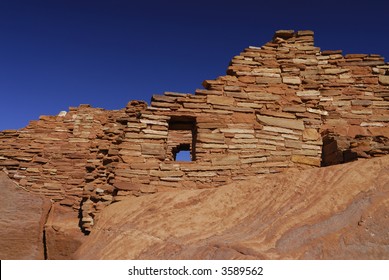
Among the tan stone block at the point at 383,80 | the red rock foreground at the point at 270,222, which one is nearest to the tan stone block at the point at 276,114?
the tan stone block at the point at 383,80

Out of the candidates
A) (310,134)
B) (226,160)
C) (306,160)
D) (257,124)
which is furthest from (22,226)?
(310,134)

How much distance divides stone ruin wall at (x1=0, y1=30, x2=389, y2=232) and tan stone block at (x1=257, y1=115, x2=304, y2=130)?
0.07ft

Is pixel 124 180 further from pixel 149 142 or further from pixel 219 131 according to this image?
pixel 219 131

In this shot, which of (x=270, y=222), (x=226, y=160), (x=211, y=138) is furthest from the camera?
(x=211, y=138)

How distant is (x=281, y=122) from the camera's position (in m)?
6.64

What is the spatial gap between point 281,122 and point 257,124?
0.50 meters

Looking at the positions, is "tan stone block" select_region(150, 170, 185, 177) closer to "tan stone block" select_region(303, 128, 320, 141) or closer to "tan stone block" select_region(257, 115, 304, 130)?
"tan stone block" select_region(257, 115, 304, 130)

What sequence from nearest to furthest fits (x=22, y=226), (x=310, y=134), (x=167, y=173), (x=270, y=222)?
1. (x=270, y=222)
2. (x=167, y=173)
3. (x=310, y=134)
4. (x=22, y=226)

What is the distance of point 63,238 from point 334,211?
6.19 meters

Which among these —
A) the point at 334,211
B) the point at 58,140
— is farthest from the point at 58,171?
the point at 334,211

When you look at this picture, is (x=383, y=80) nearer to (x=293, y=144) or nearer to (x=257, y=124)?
(x=293, y=144)

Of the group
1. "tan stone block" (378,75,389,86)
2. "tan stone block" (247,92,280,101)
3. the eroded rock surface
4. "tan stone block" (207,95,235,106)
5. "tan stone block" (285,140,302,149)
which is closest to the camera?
"tan stone block" (285,140,302,149)

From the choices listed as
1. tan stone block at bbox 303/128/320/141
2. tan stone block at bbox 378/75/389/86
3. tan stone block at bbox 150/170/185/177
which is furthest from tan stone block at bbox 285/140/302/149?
tan stone block at bbox 378/75/389/86

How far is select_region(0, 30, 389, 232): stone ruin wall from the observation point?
6.05 meters
